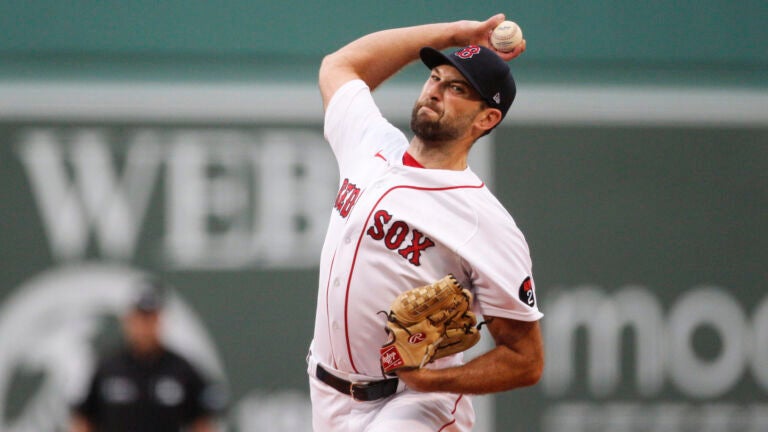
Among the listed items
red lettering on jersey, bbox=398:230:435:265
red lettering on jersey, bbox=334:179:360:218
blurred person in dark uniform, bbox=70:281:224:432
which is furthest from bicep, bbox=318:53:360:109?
blurred person in dark uniform, bbox=70:281:224:432

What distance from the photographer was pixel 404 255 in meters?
3.64

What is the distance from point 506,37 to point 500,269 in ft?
2.79

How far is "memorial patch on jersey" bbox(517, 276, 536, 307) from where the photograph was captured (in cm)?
356

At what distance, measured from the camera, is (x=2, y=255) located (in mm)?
7082

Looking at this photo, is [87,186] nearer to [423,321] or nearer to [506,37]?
[506,37]

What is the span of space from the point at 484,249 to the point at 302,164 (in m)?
3.78

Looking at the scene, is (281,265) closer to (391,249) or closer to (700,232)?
(700,232)

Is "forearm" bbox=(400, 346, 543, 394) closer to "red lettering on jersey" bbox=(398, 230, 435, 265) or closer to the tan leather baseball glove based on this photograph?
the tan leather baseball glove

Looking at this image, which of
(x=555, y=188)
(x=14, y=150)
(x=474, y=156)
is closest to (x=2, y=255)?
(x=14, y=150)

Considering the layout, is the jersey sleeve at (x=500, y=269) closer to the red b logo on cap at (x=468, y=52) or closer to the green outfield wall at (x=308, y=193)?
the red b logo on cap at (x=468, y=52)

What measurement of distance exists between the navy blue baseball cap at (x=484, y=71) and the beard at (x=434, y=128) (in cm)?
14

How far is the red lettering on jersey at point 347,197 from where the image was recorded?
3.83m

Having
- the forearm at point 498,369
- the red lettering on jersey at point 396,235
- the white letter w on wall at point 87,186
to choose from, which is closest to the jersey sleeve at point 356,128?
the red lettering on jersey at point 396,235

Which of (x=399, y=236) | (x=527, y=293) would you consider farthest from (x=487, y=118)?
(x=527, y=293)
